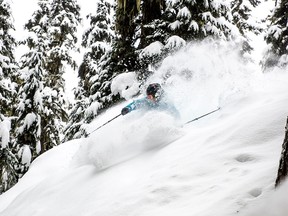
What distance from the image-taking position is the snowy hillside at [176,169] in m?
3.24

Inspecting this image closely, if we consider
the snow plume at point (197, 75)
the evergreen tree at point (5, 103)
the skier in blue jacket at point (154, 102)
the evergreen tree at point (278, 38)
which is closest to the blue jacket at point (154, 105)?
the skier in blue jacket at point (154, 102)

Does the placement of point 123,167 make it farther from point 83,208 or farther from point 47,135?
point 47,135

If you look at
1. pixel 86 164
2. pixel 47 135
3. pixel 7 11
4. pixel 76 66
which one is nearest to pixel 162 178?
pixel 86 164

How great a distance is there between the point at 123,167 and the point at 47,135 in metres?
11.1

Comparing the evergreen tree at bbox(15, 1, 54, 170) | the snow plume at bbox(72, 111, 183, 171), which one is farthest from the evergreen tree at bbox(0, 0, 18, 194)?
the snow plume at bbox(72, 111, 183, 171)

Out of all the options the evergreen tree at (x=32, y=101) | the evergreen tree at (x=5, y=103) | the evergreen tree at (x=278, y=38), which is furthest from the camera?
the evergreen tree at (x=278, y=38)

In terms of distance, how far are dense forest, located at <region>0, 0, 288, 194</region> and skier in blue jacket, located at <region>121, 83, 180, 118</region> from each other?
2.09 metres

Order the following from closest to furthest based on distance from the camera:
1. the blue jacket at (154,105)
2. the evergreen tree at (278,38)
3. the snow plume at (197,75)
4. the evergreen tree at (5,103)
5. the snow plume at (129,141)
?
the snow plume at (129,141), the blue jacket at (154,105), the snow plume at (197,75), the evergreen tree at (5,103), the evergreen tree at (278,38)

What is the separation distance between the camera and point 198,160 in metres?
4.41

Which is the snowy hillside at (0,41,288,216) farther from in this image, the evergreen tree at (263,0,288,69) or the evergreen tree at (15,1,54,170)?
the evergreen tree at (263,0,288,69)

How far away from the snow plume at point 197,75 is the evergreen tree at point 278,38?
15.6 ft

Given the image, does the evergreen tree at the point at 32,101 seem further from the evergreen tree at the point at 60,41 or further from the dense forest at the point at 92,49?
the evergreen tree at the point at 60,41

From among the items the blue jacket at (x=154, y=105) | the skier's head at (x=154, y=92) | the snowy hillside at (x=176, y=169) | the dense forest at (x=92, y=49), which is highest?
the dense forest at (x=92, y=49)

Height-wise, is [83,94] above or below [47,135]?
above
